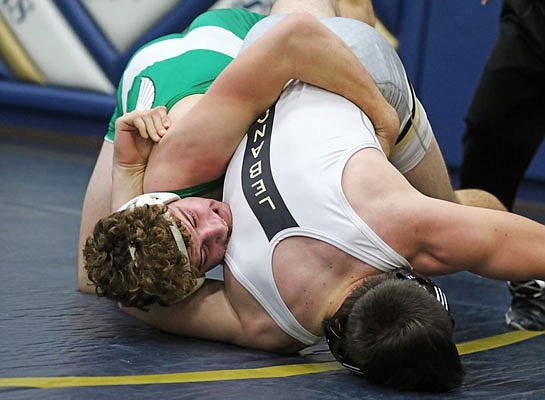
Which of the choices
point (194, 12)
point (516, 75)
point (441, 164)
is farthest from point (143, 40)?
point (441, 164)

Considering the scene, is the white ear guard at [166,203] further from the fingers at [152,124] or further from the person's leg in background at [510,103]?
the person's leg in background at [510,103]

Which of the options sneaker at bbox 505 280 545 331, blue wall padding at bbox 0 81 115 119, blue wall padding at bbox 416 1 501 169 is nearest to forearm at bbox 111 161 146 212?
sneaker at bbox 505 280 545 331

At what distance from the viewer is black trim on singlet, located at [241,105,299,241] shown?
2.24 meters

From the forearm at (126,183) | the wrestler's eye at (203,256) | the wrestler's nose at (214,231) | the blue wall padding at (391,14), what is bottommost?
the blue wall padding at (391,14)

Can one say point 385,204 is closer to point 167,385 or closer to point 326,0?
point 167,385

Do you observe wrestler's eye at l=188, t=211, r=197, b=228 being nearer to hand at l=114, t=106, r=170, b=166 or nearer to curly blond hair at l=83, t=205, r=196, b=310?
curly blond hair at l=83, t=205, r=196, b=310

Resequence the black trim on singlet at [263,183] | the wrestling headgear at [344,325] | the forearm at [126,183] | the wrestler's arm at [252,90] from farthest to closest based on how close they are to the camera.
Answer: the forearm at [126,183], the wrestler's arm at [252,90], the black trim on singlet at [263,183], the wrestling headgear at [344,325]

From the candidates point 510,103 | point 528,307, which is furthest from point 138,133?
point 510,103

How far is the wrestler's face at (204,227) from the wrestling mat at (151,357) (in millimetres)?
219

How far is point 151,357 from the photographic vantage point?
88.0 inches

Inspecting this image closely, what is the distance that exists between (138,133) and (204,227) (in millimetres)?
394

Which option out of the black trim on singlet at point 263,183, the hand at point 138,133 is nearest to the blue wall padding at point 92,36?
the hand at point 138,133

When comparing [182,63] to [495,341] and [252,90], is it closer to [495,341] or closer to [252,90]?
[252,90]

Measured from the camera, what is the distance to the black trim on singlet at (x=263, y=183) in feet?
7.35
